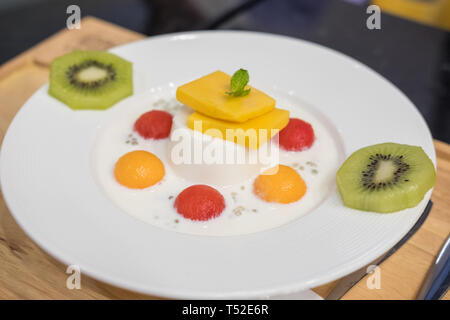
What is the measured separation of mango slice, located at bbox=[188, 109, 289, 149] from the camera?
5.24 ft

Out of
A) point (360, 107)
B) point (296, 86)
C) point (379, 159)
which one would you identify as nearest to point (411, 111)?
point (360, 107)

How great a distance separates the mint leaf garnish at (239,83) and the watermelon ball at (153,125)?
0.36 meters

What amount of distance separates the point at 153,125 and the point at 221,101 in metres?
0.37

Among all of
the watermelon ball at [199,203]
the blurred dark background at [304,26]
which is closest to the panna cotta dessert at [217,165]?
the watermelon ball at [199,203]

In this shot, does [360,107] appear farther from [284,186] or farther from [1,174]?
[1,174]

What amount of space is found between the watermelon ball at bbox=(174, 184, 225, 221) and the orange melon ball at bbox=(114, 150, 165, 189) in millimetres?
150

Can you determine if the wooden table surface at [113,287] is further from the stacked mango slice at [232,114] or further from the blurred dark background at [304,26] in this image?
the blurred dark background at [304,26]

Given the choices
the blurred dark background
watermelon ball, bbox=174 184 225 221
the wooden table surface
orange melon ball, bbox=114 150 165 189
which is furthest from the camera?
the blurred dark background

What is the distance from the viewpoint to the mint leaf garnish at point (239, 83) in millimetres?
1614

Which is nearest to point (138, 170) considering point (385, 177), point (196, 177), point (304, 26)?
point (196, 177)

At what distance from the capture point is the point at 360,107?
195 cm
